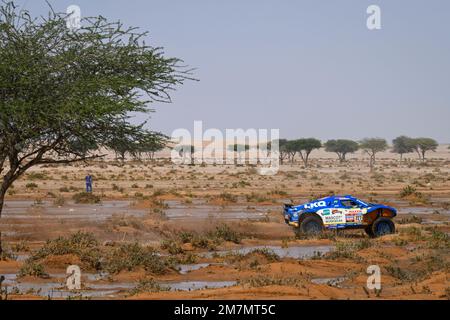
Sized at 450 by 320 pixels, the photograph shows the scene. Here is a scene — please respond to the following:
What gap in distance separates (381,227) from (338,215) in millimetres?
1673

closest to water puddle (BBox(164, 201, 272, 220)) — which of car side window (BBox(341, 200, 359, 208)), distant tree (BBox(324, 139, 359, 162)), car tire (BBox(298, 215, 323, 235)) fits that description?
car tire (BBox(298, 215, 323, 235))

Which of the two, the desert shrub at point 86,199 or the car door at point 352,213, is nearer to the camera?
the car door at point 352,213

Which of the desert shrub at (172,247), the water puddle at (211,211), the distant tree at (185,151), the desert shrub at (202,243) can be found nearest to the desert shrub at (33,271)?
the desert shrub at (172,247)

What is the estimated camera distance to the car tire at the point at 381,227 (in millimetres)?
28109

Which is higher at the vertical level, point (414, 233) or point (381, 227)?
point (381, 227)

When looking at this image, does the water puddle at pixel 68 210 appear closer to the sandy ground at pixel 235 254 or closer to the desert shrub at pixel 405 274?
the sandy ground at pixel 235 254

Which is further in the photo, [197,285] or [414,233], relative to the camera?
[414,233]

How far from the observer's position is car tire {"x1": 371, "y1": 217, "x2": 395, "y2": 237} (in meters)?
28.1

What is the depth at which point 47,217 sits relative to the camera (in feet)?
122

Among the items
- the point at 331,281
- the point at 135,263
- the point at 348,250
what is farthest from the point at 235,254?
the point at 331,281

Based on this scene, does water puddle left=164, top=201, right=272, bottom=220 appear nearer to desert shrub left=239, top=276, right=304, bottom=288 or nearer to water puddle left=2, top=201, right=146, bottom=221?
water puddle left=2, top=201, right=146, bottom=221

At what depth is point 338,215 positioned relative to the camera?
91.8 feet

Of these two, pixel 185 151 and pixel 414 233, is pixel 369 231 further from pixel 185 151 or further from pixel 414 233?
pixel 185 151
